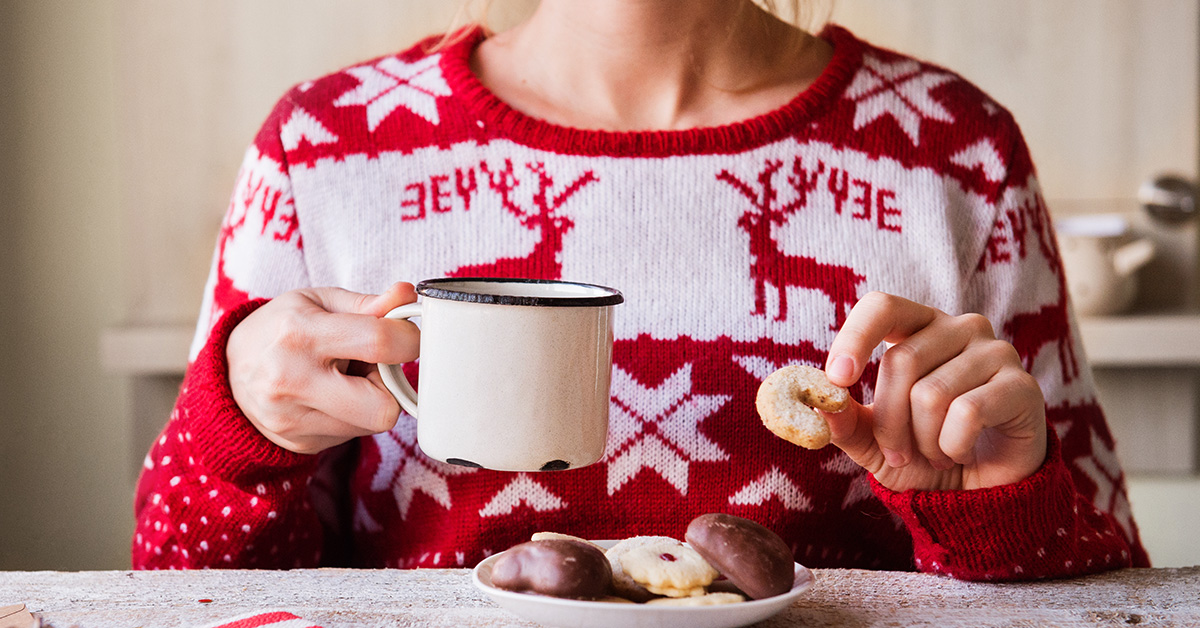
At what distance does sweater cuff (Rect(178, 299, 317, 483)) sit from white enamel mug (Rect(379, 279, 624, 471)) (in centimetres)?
20

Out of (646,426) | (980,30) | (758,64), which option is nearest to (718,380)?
(646,426)

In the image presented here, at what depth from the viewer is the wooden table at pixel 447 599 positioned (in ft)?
2.03

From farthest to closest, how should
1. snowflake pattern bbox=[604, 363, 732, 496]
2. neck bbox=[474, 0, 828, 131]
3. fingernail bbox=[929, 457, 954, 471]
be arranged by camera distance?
neck bbox=[474, 0, 828, 131] → snowflake pattern bbox=[604, 363, 732, 496] → fingernail bbox=[929, 457, 954, 471]

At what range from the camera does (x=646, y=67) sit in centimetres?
102

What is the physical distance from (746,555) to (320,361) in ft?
1.04

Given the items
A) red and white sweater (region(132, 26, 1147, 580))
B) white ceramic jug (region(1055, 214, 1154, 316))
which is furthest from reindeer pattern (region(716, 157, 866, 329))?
white ceramic jug (region(1055, 214, 1154, 316))

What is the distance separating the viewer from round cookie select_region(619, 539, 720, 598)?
0.56 metres

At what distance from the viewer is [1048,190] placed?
6.69 ft

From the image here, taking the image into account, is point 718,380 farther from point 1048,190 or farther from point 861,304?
point 1048,190

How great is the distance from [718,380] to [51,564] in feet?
5.50

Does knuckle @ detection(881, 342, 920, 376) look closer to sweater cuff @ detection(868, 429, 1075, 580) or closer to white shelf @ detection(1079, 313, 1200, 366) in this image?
sweater cuff @ detection(868, 429, 1075, 580)

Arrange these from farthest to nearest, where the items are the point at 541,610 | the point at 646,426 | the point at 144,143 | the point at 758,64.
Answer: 1. the point at 144,143
2. the point at 758,64
3. the point at 646,426
4. the point at 541,610

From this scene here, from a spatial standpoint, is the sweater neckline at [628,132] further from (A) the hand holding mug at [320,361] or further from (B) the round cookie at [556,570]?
(B) the round cookie at [556,570]

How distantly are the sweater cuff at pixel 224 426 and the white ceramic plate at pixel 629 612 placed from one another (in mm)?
289
